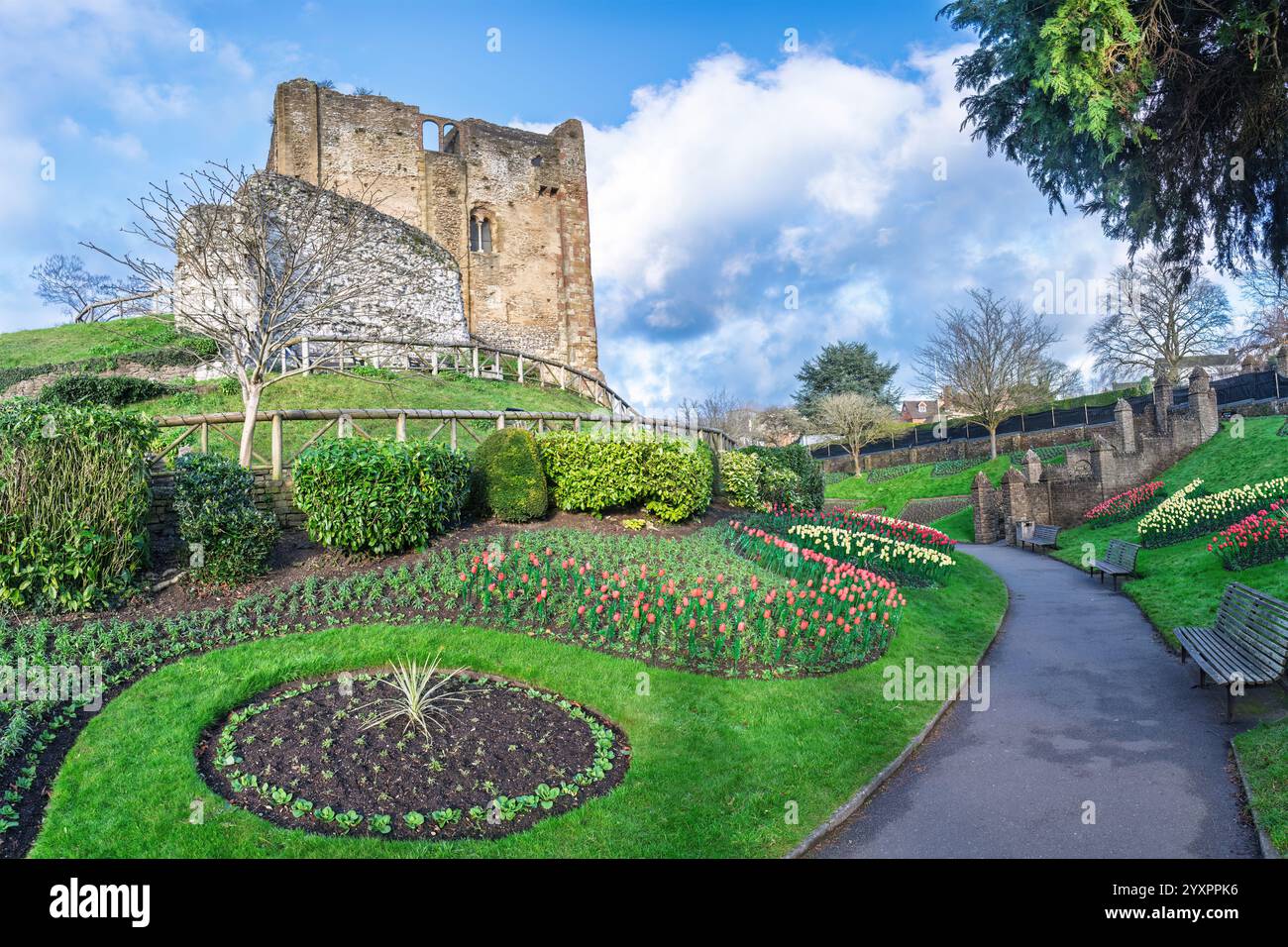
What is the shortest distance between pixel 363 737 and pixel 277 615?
2.85 m

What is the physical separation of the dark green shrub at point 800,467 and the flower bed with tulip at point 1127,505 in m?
7.36

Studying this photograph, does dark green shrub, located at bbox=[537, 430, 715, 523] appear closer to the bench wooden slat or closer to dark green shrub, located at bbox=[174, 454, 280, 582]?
dark green shrub, located at bbox=[174, 454, 280, 582]

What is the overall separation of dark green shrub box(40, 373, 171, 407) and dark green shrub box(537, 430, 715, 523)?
11.4 meters

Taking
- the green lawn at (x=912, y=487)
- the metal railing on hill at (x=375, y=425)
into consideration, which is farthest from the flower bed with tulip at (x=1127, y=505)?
the metal railing on hill at (x=375, y=425)

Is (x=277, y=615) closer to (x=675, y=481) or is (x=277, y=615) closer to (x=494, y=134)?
(x=675, y=481)

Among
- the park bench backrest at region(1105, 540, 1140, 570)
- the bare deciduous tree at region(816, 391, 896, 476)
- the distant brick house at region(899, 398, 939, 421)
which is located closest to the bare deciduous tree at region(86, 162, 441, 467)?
the park bench backrest at region(1105, 540, 1140, 570)

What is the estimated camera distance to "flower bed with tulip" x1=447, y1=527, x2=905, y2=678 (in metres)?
7.55

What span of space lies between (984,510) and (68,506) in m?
22.7

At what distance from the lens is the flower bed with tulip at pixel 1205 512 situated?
42.5 ft

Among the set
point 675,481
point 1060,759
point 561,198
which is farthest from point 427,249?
point 1060,759

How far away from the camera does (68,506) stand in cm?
747

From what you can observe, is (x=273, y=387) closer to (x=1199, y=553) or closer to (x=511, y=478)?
(x=511, y=478)

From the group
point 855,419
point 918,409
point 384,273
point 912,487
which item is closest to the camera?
point 384,273

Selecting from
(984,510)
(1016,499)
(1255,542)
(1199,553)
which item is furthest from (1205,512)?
(984,510)
